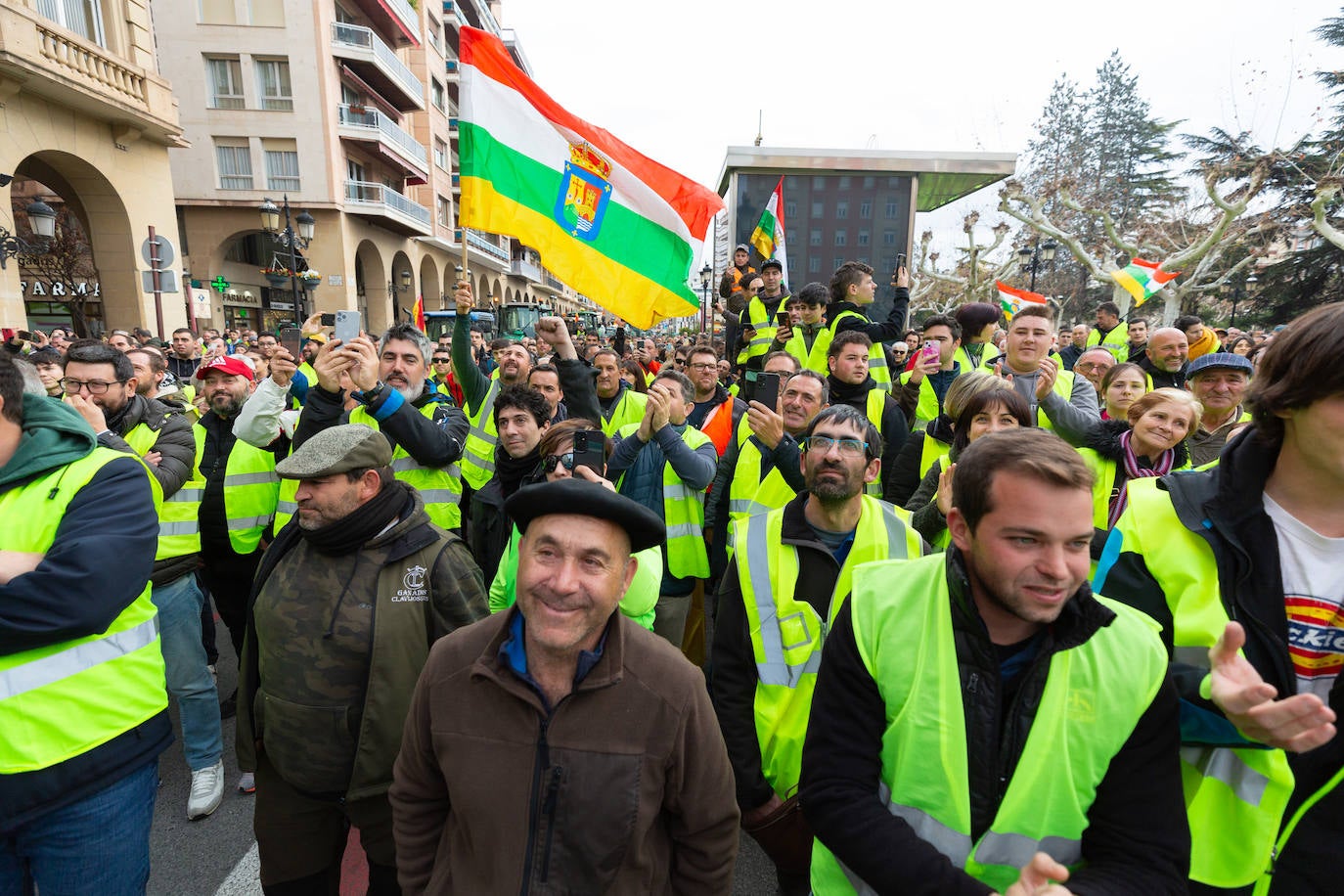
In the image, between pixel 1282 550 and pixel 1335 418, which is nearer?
pixel 1335 418

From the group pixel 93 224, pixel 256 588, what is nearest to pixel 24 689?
pixel 256 588

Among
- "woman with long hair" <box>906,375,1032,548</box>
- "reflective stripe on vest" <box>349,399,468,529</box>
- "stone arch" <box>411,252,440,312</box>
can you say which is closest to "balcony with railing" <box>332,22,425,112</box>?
Answer: "stone arch" <box>411,252,440,312</box>

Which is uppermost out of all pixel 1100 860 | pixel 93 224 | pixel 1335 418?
pixel 93 224

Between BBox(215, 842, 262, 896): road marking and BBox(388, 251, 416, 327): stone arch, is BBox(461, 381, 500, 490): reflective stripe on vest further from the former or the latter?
BBox(388, 251, 416, 327): stone arch

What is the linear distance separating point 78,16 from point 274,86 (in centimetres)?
1128

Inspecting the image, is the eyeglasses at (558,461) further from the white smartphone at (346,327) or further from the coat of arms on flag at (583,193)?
the coat of arms on flag at (583,193)

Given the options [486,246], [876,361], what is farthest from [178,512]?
[486,246]

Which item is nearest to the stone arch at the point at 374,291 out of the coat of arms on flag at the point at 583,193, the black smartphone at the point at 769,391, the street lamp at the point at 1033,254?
the street lamp at the point at 1033,254

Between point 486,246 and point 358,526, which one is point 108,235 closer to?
point 358,526

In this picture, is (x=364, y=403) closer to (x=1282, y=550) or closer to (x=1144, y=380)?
(x=1282, y=550)

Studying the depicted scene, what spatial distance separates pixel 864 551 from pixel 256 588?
2.31 m

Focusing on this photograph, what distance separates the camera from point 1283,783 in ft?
4.92

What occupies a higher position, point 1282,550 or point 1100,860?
point 1282,550

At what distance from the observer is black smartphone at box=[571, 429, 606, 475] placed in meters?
2.72
